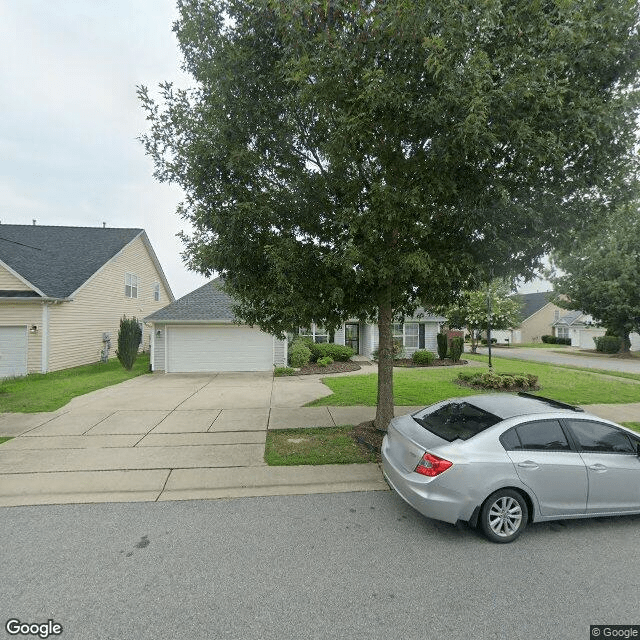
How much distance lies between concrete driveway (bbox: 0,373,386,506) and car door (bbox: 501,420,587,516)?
1.86 metres

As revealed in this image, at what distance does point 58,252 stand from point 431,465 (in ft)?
69.8

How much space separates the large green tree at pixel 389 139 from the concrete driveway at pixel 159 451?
2411mm

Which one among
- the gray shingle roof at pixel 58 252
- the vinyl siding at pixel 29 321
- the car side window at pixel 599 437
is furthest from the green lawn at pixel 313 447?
the gray shingle roof at pixel 58 252

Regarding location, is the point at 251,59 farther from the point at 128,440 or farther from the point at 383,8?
the point at 128,440

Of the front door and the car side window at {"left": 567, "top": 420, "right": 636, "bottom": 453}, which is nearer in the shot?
the car side window at {"left": 567, "top": 420, "right": 636, "bottom": 453}

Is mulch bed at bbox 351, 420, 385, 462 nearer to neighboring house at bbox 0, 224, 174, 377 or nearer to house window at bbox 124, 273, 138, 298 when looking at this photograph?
neighboring house at bbox 0, 224, 174, 377

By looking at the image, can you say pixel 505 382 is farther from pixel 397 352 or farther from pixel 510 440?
pixel 510 440

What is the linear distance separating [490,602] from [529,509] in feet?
4.25

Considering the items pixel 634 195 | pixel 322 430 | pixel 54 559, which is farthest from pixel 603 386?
pixel 54 559

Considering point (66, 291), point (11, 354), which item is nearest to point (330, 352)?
point (66, 291)

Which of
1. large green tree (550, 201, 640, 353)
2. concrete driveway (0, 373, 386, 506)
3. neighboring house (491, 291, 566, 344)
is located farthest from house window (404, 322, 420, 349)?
neighboring house (491, 291, 566, 344)

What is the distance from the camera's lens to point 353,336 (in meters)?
22.2

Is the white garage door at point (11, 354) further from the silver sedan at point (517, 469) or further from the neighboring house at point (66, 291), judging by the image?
the silver sedan at point (517, 469)

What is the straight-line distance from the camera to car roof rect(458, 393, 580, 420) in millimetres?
4215
